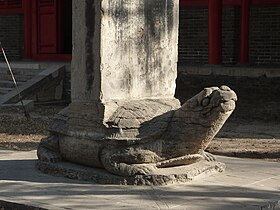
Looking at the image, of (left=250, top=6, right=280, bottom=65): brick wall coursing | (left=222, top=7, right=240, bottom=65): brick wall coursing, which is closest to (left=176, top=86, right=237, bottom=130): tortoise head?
(left=250, top=6, right=280, bottom=65): brick wall coursing

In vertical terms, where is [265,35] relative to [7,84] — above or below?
above

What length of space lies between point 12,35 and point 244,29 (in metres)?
8.88

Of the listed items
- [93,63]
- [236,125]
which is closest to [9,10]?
[236,125]

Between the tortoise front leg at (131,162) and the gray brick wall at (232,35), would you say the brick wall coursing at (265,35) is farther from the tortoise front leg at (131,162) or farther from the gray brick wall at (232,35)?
the tortoise front leg at (131,162)

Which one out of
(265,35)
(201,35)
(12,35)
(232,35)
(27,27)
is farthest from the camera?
(12,35)

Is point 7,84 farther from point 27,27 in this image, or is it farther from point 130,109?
point 130,109

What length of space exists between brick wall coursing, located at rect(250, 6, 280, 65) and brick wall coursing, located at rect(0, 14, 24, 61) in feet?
27.2

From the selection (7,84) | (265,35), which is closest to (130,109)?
(265,35)

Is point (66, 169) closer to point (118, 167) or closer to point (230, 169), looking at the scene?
point (118, 167)

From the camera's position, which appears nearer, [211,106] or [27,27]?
[211,106]

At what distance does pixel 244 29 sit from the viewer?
53.9ft

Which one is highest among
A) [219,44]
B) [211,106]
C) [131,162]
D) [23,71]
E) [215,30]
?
[215,30]

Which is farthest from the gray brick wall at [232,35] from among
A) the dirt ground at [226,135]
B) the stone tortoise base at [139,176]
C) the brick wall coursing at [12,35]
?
the stone tortoise base at [139,176]

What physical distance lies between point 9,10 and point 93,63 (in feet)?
52.0
